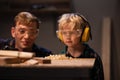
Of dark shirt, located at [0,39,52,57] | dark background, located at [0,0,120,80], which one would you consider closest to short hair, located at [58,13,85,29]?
dark shirt, located at [0,39,52,57]

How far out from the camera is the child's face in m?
1.41

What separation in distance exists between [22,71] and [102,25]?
92.4 inches

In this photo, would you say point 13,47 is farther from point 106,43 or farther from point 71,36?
point 106,43

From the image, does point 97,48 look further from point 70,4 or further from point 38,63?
point 38,63

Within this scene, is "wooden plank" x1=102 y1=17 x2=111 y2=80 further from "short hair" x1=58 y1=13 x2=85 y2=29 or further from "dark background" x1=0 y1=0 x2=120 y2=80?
"short hair" x1=58 y1=13 x2=85 y2=29

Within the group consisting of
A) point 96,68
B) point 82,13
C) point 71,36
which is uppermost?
point 82,13

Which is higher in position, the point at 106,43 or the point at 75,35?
the point at 75,35

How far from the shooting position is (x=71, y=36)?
141cm

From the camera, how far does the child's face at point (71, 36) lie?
1.41m

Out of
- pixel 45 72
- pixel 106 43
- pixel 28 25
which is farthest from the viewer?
pixel 106 43

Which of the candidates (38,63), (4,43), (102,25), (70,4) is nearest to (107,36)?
(102,25)

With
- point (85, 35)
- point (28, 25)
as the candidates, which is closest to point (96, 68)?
point (85, 35)

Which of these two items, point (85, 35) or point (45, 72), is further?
point (85, 35)

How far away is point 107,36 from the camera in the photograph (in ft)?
10.0
